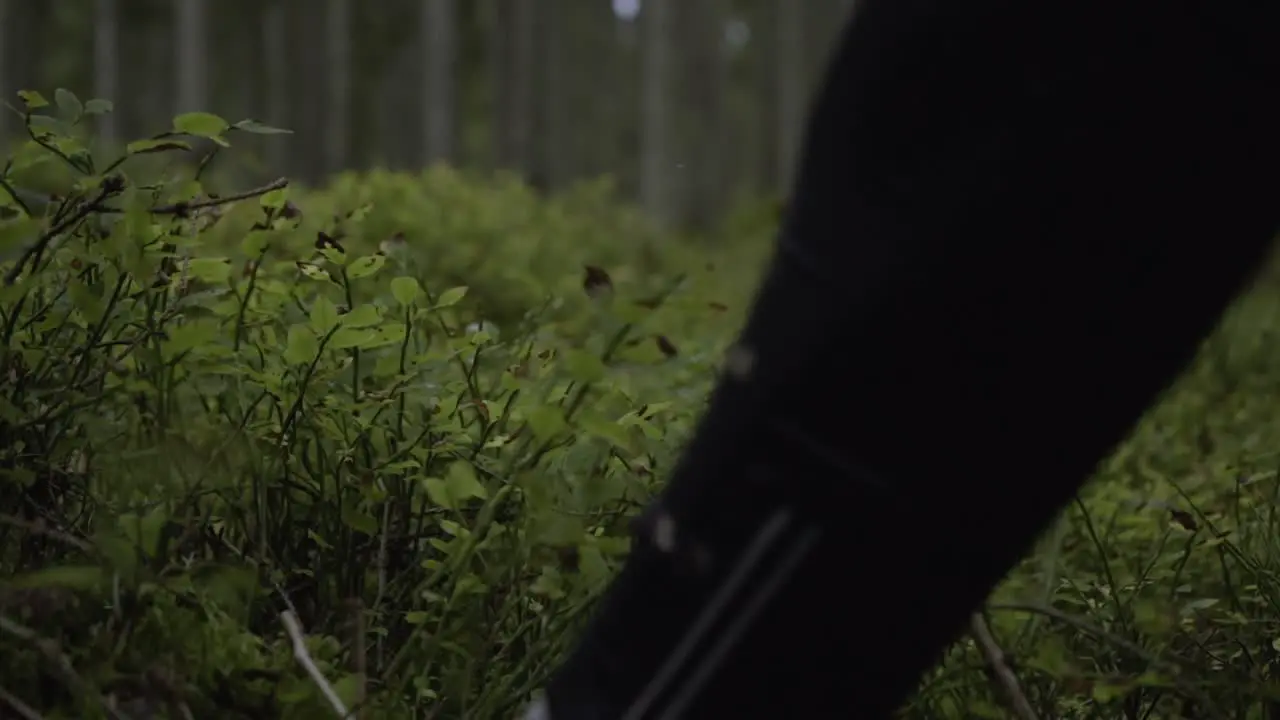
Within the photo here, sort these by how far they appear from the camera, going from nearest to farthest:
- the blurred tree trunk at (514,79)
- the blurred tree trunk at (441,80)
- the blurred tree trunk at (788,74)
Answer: the blurred tree trunk at (514,79) → the blurred tree trunk at (441,80) → the blurred tree trunk at (788,74)

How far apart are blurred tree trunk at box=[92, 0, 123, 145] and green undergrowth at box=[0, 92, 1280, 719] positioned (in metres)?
18.5

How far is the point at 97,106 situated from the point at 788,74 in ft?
49.4

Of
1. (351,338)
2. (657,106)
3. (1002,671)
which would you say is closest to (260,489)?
(351,338)

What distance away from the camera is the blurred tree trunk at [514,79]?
1134 cm

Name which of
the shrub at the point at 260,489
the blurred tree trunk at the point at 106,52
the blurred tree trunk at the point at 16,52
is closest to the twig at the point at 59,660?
the shrub at the point at 260,489

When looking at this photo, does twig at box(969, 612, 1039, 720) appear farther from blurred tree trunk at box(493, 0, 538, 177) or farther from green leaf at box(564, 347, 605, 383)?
blurred tree trunk at box(493, 0, 538, 177)

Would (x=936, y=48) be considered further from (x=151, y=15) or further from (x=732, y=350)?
(x=151, y=15)

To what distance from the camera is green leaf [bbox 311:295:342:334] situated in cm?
143

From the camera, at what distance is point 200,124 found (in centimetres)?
140

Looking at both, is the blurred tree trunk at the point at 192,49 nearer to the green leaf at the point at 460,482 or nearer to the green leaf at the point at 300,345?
the green leaf at the point at 300,345

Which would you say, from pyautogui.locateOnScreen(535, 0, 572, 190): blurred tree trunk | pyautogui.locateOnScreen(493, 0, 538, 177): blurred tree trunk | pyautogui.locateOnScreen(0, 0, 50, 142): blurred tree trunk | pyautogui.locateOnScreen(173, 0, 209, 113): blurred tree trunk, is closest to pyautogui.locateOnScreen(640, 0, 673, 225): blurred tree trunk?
pyautogui.locateOnScreen(535, 0, 572, 190): blurred tree trunk

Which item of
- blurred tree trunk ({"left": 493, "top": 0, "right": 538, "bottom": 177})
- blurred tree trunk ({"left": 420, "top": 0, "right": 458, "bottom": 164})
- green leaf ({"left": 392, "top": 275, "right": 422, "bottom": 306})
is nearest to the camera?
green leaf ({"left": 392, "top": 275, "right": 422, "bottom": 306})

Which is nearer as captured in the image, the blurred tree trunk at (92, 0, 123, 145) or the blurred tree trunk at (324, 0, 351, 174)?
the blurred tree trunk at (324, 0, 351, 174)

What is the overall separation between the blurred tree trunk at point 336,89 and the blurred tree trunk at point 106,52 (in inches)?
225
